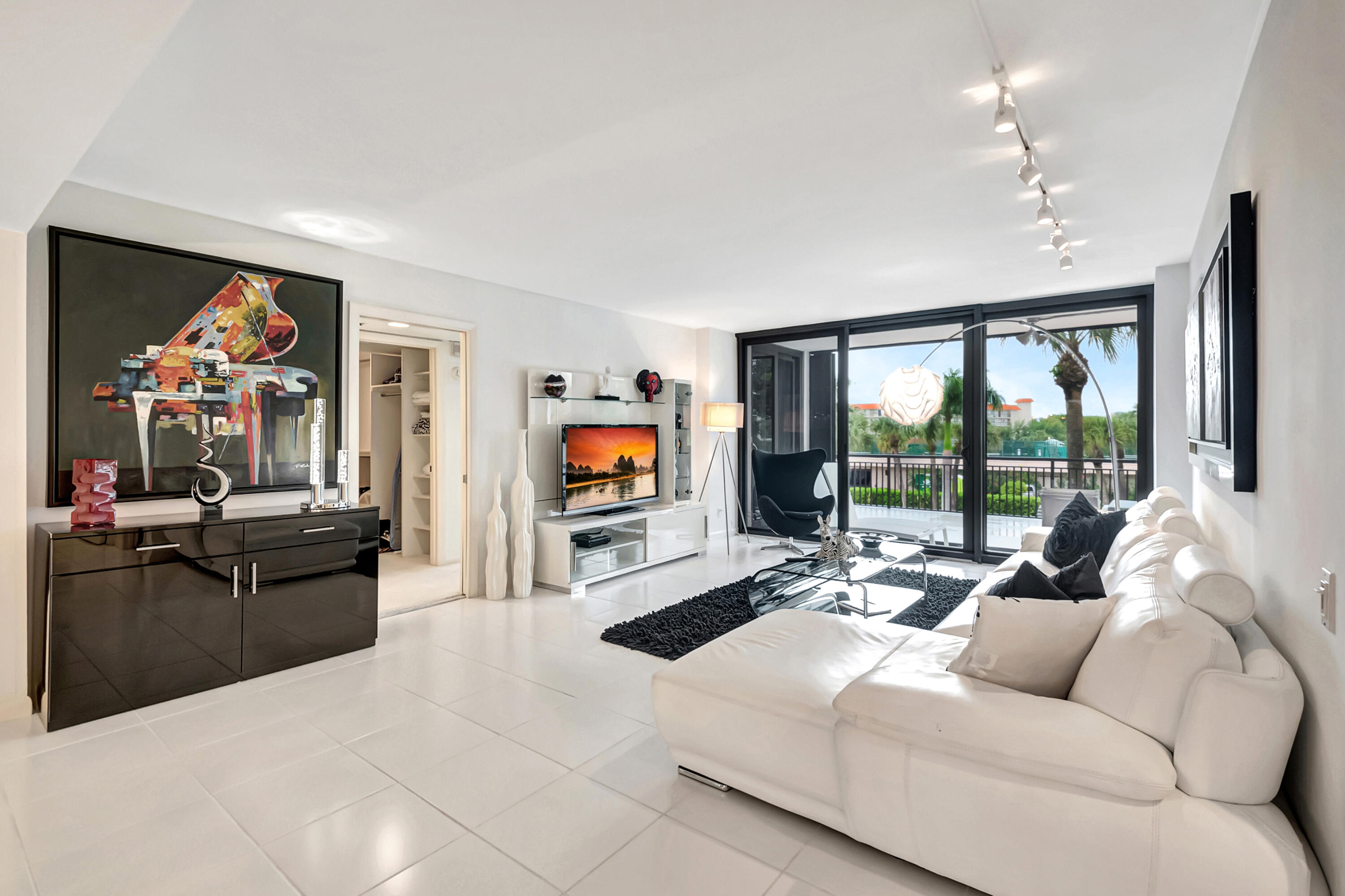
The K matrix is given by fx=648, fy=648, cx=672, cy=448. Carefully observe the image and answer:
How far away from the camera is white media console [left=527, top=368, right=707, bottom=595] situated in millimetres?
5148

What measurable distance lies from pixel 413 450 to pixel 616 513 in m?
2.28

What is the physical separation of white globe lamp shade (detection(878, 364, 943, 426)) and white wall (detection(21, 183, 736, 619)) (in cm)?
252

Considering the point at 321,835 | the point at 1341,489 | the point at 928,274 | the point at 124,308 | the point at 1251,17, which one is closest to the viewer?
the point at 1341,489

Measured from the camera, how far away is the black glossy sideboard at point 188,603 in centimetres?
277

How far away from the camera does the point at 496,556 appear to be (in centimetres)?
485

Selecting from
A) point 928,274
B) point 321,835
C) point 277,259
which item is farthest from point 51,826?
point 928,274

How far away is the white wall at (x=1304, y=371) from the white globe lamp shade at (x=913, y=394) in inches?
112

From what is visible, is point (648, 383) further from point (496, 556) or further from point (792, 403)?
point (496, 556)

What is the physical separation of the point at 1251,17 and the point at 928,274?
2.99 metres

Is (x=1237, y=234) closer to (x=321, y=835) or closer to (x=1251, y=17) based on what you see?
(x=1251, y=17)

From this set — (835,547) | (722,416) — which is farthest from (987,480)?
(722,416)

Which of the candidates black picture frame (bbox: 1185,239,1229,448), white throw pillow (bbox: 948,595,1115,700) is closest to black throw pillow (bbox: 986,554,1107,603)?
white throw pillow (bbox: 948,595,1115,700)

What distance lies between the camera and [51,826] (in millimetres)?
2066

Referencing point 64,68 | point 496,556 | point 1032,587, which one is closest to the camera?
point 64,68
